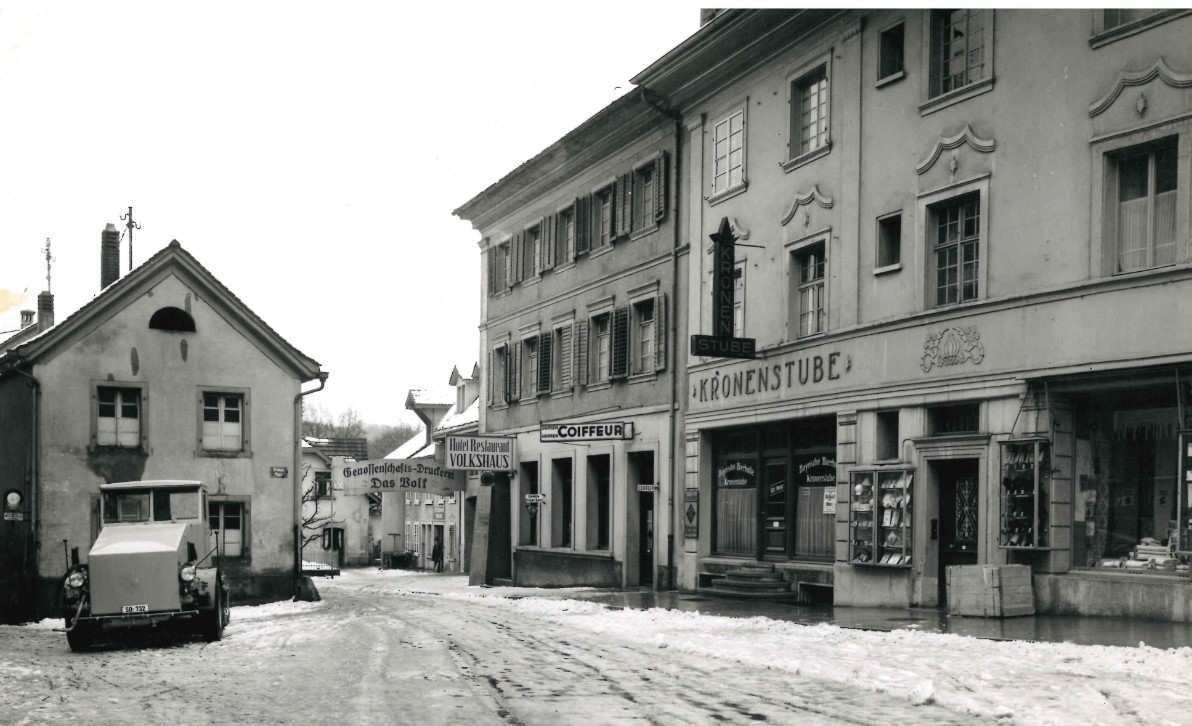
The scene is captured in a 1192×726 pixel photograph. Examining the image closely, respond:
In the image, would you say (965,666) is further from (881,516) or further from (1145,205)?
(881,516)

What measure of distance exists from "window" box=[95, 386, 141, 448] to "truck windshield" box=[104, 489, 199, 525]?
9208mm

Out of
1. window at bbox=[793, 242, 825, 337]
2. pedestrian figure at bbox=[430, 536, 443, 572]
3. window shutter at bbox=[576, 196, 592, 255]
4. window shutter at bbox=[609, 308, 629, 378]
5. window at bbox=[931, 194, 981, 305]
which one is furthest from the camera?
pedestrian figure at bbox=[430, 536, 443, 572]

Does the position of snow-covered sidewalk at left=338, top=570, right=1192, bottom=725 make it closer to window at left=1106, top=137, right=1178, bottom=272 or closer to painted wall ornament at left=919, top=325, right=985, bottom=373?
painted wall ornament at left=919, top=325, right=985, bottom=373

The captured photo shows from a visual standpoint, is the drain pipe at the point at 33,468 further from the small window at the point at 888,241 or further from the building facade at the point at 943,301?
the small window at the point at 888,241

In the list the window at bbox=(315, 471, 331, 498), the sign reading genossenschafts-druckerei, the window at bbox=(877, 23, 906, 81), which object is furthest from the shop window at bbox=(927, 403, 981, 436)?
the window at bbox=(315, 471, 331, 498)

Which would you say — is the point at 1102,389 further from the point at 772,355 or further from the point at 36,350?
the point at 36,350

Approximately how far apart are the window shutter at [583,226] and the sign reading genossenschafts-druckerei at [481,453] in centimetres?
612

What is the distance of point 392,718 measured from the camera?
9.34m

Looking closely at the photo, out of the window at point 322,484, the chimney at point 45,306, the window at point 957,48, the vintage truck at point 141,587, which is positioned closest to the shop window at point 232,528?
the vintage truck at point 141,587

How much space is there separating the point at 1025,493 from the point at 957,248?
402 centimetres

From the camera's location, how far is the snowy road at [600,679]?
31.1 feet

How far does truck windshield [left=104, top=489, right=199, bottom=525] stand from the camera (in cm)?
1941

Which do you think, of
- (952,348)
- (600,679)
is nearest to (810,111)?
(952,348)

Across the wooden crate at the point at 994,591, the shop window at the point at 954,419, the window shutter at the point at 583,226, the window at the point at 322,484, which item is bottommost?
the window at the point at 322,484
